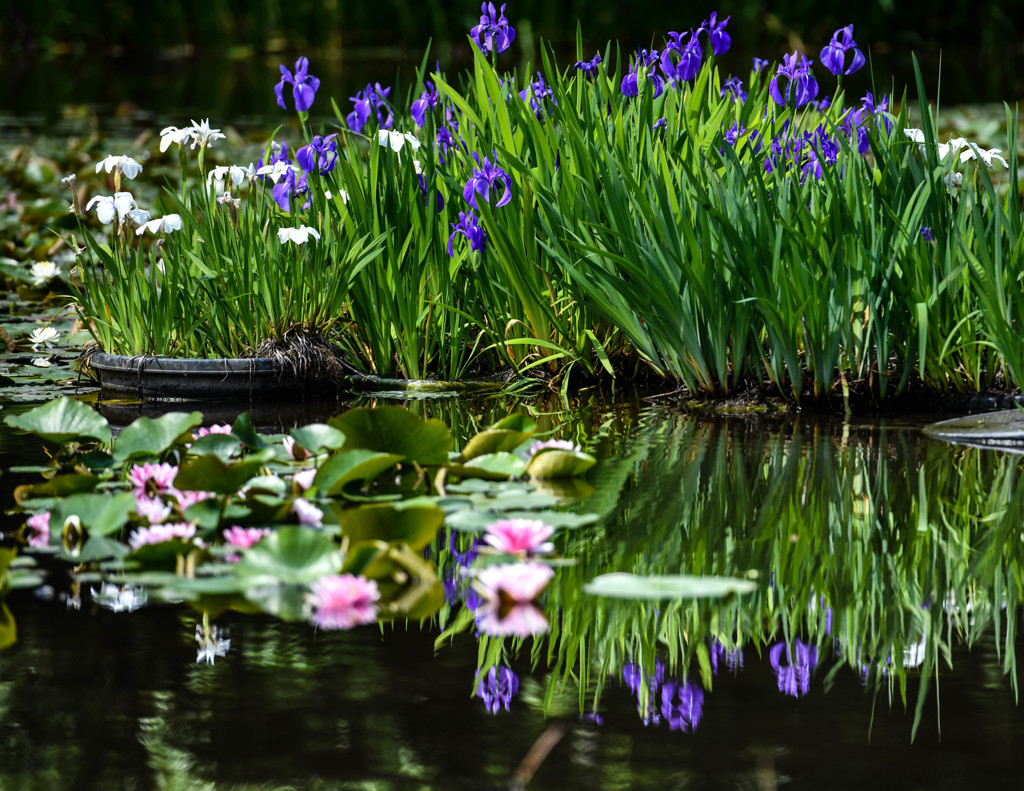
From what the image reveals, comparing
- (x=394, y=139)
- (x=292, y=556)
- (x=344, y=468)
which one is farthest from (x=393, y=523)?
(x=394, y=139)

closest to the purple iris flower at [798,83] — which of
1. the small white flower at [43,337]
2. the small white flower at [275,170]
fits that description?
the small white flower at [275,170]

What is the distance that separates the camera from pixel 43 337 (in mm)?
5035

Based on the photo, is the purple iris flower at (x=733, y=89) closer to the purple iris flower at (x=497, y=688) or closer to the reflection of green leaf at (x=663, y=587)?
the reflection of green leaf at (x=663, y=587)

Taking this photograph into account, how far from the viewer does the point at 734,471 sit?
10.7 feet

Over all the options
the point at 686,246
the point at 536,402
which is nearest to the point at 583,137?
the point at 686,246

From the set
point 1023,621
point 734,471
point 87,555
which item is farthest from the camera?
point 734,471

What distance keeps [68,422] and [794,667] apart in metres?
1.85

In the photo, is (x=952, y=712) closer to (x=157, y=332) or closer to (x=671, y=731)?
(x=671, y=731)

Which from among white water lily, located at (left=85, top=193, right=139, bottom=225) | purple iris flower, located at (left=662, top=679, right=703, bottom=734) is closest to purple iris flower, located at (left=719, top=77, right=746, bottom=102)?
white water lily, located at (left=85, top=193, right=139, bottom=225)

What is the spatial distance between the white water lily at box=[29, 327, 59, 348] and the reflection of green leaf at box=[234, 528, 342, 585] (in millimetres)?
2945

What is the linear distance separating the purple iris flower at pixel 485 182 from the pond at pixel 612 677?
1364mm

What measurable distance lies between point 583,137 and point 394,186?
65 centimetres

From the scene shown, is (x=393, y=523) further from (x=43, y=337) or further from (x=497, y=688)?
(x=43, y=337)

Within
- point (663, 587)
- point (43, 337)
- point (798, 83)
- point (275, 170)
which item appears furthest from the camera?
point (43, 337)
